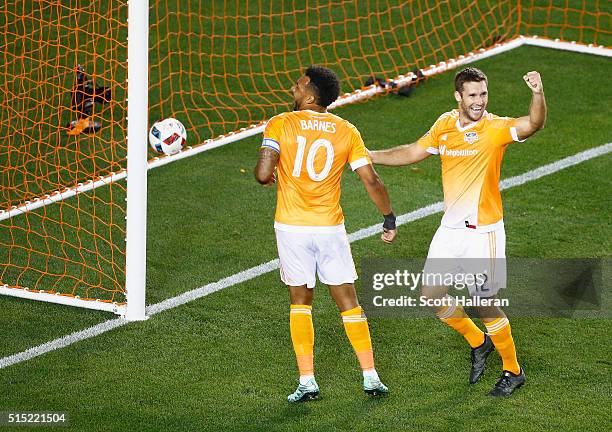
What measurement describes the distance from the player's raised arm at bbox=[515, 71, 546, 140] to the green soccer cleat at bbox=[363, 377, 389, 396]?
1737mm

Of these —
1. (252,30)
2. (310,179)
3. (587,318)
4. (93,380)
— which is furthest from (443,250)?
(252,30)

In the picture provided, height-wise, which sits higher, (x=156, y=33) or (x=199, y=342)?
(x=156, y=33)

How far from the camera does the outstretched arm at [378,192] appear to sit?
7.22 m

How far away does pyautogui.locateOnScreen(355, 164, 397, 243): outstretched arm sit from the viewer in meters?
7.22

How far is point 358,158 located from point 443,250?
2.64ft

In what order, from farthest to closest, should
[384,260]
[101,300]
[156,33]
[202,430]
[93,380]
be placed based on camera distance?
[156,33]
[384,260]
[101,300]
[93,380]
[202,430]

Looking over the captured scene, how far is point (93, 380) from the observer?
25.6 ft

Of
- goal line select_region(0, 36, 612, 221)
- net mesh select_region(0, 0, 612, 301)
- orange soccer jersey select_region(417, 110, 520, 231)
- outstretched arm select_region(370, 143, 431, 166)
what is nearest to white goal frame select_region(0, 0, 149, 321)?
net mesh select_region(0, 0, 612, 301)

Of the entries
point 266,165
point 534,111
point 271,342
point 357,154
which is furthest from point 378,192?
point 271,342

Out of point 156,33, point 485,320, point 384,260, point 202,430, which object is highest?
point 156,33

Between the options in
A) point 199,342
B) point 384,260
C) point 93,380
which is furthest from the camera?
point 384,260

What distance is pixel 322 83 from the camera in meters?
7.22

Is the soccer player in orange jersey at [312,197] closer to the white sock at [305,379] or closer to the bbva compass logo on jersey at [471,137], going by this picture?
the white sock at [305,379]

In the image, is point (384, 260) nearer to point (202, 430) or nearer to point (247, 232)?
point (247, 232)
